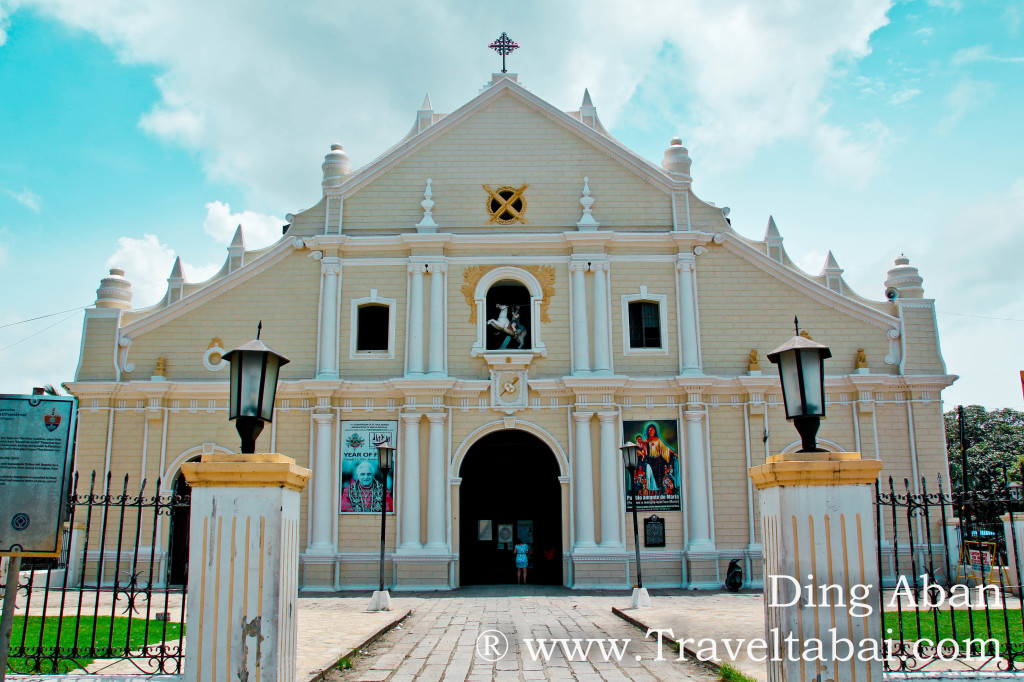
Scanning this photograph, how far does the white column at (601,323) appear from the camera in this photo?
20562 millimetres

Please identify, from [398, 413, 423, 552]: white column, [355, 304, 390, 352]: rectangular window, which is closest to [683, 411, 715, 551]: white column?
[398, 413, 423, 552]: white column

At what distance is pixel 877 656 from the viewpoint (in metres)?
6.08

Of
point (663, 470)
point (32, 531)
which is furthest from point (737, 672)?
point (663, 470)

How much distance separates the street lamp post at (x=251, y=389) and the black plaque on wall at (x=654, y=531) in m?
14.2

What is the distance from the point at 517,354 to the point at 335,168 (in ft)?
24.2

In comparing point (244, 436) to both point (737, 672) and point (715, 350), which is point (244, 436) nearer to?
point (737, 672)

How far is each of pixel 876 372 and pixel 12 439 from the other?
19.4 metres

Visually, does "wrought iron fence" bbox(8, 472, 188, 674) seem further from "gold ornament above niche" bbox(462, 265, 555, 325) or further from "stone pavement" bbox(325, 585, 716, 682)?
"gold ornament above niche" bbox(462, 265, 555, 325)

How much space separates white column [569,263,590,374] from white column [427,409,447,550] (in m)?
3.65

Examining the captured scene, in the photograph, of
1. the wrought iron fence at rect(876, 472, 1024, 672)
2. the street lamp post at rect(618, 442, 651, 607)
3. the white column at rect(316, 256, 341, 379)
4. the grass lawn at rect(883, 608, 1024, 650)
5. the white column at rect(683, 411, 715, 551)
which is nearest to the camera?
the wrought iron fence at rect(876, 472, 1024, 672)

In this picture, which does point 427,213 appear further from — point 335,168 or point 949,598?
point 949,598

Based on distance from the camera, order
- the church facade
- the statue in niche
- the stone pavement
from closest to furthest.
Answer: the stone pavement < the church facade < the statue in niche

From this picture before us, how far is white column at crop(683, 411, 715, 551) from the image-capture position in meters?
19.7

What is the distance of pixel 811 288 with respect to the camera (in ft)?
69.7
